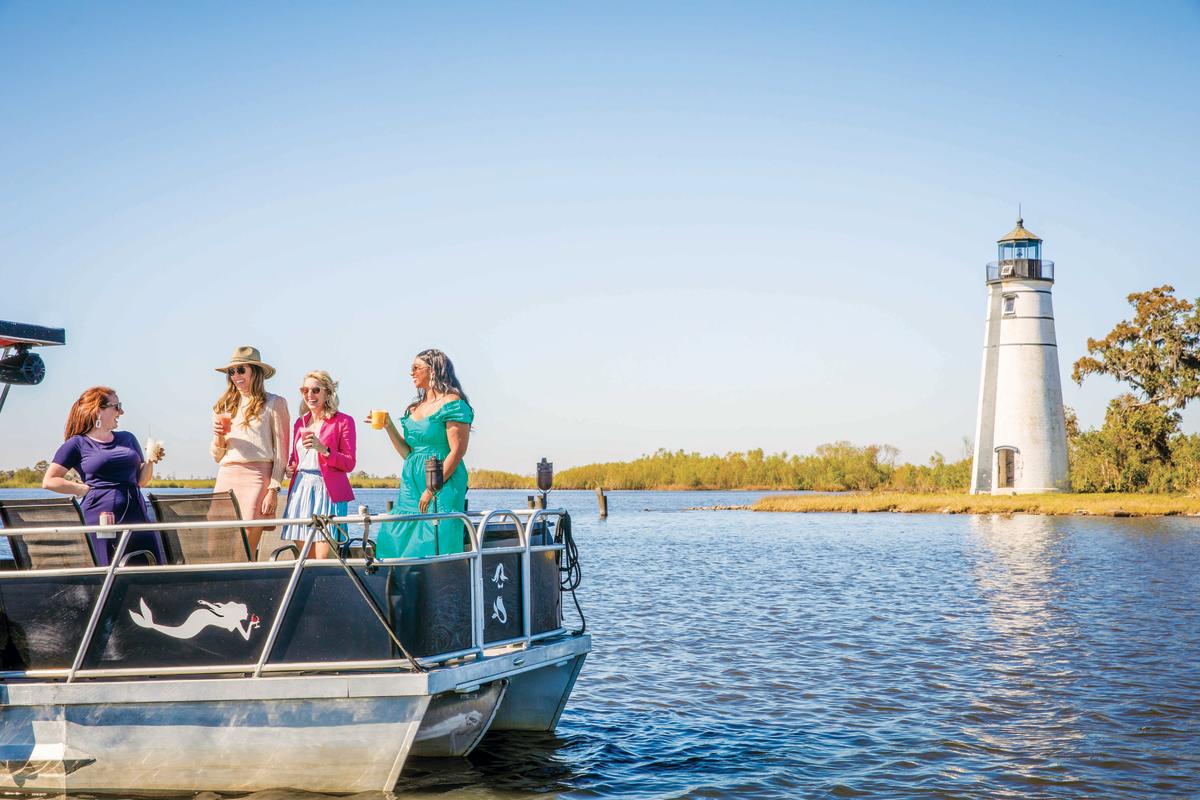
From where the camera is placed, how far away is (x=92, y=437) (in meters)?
7.15

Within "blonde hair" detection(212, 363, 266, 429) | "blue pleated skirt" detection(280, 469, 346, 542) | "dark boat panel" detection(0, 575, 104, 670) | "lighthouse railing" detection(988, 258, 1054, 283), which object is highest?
"lighthouse railing" detection(988, 258, 1054, 283)

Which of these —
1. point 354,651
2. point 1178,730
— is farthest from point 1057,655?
point 354,651

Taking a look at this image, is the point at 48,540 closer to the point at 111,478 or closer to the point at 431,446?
the point at 111,478

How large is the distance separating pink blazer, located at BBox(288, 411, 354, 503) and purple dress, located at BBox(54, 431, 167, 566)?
1.13m

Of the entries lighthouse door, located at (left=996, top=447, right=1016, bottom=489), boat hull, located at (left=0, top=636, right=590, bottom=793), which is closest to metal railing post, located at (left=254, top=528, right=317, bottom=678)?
boat hull, located at (left=0, top=636, right=590, bottom=793)

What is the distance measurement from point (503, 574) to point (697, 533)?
37.0 meters

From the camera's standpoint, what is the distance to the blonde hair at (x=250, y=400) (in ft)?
25.2

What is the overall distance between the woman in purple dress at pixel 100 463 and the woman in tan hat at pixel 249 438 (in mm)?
574

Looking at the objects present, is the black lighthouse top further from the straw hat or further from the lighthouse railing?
the straw hat

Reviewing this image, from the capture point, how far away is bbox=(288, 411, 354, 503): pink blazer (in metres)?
7.75

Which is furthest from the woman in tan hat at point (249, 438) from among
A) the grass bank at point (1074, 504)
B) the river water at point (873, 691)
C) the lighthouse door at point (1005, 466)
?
the lighthouse door at point (1005, 466)

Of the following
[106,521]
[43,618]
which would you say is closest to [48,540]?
[106,521]

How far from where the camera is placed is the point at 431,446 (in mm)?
7406

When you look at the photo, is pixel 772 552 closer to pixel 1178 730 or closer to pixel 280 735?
pixel 1178 730
